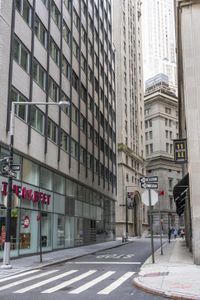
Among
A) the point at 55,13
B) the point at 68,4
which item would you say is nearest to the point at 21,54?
the point at 55,13

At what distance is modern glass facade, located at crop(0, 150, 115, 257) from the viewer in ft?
76.4

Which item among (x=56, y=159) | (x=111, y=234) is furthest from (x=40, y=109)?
(x=111, y=234)

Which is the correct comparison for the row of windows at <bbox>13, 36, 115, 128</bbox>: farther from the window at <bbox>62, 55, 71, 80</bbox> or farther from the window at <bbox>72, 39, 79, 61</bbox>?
the window at <bbox>72, 39, 79, 61</bbox>

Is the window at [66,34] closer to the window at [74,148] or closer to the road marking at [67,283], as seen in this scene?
the window at [74,148]

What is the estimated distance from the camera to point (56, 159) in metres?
30.7

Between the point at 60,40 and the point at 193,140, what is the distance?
1880 centimetres

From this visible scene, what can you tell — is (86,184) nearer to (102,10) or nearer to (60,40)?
(60,40)

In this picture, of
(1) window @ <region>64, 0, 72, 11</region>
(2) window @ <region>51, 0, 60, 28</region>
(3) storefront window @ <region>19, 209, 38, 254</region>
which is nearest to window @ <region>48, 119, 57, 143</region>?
(3) storefront window @ <region>19, 209, 38, 254</region>

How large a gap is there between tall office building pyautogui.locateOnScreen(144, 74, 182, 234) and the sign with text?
80667 millimetres

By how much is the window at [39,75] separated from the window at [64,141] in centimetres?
540

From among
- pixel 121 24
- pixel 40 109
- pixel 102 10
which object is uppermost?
pixel 121 24

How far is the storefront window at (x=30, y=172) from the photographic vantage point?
2502cm

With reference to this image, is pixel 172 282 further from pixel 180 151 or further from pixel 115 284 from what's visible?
pixel 180 151

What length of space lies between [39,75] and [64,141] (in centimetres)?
738
